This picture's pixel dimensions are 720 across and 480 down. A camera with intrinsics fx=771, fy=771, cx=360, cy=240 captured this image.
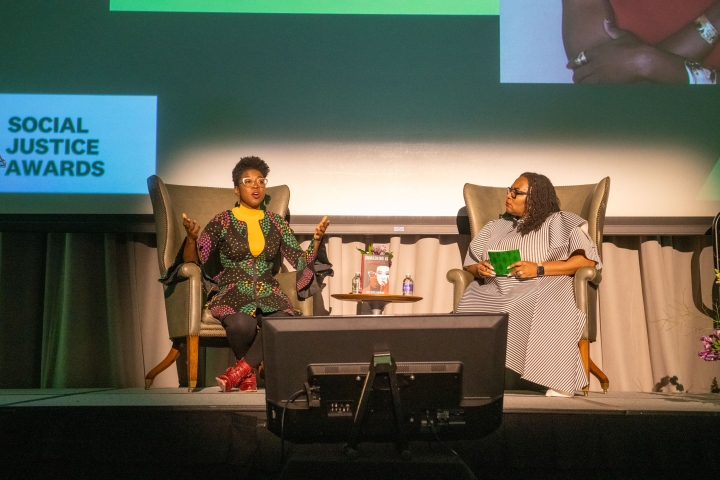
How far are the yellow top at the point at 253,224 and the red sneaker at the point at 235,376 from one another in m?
0.54

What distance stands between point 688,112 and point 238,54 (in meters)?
2.57

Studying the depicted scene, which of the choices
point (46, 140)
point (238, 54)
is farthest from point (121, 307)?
point (238, 54)

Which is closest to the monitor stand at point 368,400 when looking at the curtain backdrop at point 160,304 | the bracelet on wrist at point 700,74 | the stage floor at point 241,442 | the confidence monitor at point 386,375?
the confidence monitor at point 386,375

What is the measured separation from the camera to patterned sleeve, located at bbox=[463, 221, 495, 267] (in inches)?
155

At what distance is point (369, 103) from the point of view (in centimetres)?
438

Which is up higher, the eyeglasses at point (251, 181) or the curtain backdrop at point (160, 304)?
the eyeglasses at point (251, 181)

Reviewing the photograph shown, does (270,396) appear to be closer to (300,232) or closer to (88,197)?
(300,232)

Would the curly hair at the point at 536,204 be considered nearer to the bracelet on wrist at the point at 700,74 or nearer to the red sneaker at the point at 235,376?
the bracelet on wrist at the point at 700,74

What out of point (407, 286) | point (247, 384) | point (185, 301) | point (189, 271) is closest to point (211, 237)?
point (189, 271)

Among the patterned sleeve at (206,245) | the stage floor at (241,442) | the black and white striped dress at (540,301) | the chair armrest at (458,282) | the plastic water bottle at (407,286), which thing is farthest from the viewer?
the plastic water bottle at (407,286)

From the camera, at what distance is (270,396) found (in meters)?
1.73

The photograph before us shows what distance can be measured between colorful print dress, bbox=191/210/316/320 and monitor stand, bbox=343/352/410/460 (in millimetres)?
1931

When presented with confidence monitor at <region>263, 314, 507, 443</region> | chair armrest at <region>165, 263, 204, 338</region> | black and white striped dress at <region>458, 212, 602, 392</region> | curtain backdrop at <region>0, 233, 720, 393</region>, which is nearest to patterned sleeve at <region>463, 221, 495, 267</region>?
black and white striped dress at <region>458, 212, 602, 392</region>

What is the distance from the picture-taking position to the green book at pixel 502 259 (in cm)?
359
